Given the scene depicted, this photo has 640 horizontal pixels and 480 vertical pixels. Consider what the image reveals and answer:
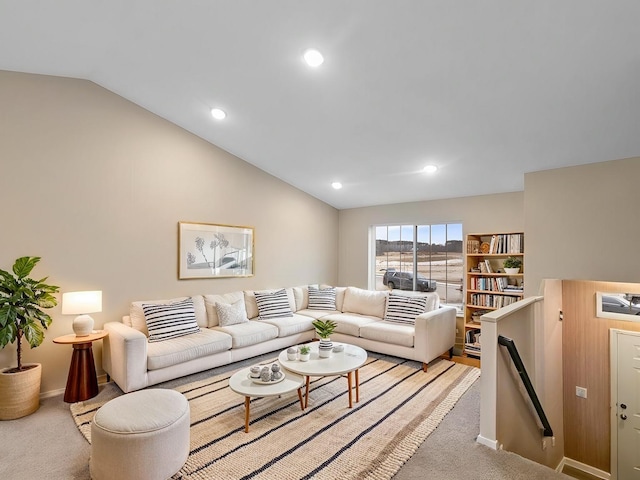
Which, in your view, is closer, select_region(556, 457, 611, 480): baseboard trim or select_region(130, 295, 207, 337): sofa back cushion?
select_region(130, 295, 207, 337): sofa back cushion

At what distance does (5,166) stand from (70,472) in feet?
8.89

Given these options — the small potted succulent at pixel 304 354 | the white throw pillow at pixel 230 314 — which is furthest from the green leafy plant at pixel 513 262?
the white throw pillow at pixel 230 314

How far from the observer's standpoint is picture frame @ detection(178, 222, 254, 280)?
4.27 m

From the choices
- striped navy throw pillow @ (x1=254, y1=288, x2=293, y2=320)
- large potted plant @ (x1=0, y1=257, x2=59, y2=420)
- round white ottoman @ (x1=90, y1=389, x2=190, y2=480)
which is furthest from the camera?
striped navy throw pillow @ (x1=254, y1=288, x2=293, y2=320)

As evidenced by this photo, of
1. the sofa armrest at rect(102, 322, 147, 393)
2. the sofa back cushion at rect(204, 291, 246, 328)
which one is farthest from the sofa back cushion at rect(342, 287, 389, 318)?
the sofa armrest at rect(102, 322, 147, 393)

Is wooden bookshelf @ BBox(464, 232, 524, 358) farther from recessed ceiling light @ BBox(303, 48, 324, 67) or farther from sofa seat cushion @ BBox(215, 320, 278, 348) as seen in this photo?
recessed ceiling light @ BBox(303, 48, 324, 67)

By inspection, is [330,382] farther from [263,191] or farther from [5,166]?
[5,166]

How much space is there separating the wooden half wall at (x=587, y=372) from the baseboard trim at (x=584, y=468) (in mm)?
39

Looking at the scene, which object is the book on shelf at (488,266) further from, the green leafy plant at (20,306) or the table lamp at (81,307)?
the green leafy plant at (20,306)

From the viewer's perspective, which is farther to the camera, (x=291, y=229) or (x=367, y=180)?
(x=291, y=229)

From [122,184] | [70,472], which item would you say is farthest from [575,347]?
[122,184]

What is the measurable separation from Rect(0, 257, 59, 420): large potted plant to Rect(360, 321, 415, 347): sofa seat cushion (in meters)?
3.46

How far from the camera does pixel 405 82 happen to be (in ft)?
9.12

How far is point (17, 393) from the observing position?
8.93 ft
